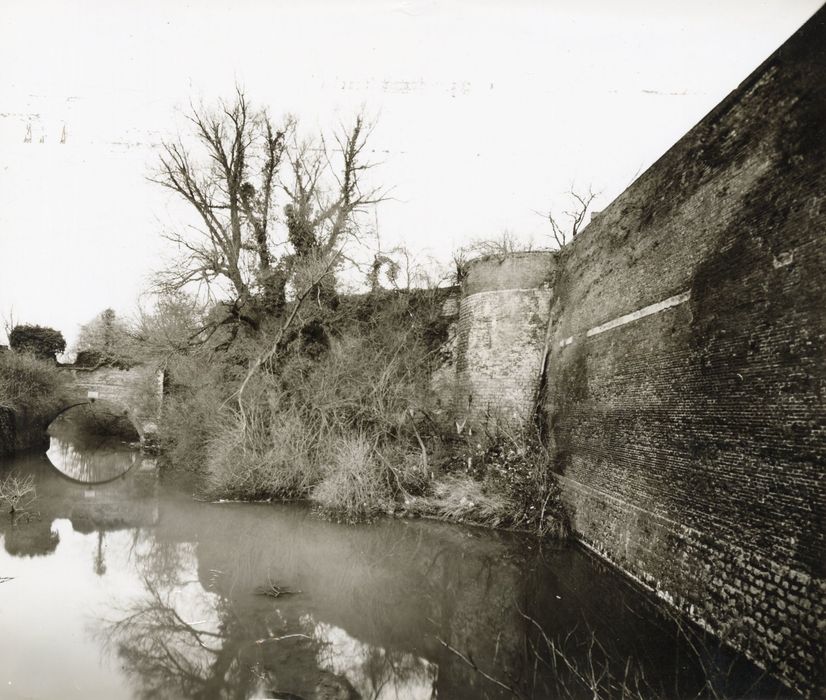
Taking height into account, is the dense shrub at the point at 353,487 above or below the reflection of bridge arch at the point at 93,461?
above

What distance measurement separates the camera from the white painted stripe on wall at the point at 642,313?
6457 millimetres

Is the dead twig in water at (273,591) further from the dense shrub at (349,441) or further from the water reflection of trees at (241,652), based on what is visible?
the dense shrub at (349,441)

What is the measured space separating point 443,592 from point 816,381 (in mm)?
5373

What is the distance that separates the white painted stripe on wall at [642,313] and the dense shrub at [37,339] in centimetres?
2400

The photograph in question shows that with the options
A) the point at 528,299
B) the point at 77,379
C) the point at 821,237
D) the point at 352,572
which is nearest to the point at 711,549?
the point at 821,237

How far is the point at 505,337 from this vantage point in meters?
12.2

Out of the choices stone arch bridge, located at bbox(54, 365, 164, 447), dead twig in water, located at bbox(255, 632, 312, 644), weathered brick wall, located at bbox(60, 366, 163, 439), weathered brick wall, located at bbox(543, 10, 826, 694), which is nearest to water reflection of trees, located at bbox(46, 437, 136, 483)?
stone arch bridge, located at bbox(54, 365, 164, 447)

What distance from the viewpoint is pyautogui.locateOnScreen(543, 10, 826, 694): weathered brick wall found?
Answer: 4309 mm

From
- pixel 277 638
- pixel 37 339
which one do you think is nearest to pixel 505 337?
pixel 277 638

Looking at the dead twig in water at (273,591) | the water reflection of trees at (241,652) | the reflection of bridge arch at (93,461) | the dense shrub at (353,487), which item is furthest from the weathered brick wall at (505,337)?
the reflection of bridge arch at (93,461)

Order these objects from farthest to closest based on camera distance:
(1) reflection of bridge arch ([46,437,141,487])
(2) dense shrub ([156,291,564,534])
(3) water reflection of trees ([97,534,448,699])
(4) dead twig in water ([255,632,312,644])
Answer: (1) reflection of bridge arch ([46,437,141,487]) → (2) dense shrub ([156,291,564,534]) → (4) dead twig in water ([255,632,312,644]) → (3) water reflection of trees ([97,534,448,699])

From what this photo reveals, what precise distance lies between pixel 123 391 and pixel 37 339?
252 inches

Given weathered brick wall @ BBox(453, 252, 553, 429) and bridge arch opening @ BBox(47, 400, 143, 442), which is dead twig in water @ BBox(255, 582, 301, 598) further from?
bridge arch opening @ BBox(47, 400, 143, 442)

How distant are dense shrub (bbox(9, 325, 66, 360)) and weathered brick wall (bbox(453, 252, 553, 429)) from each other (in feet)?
67.6
